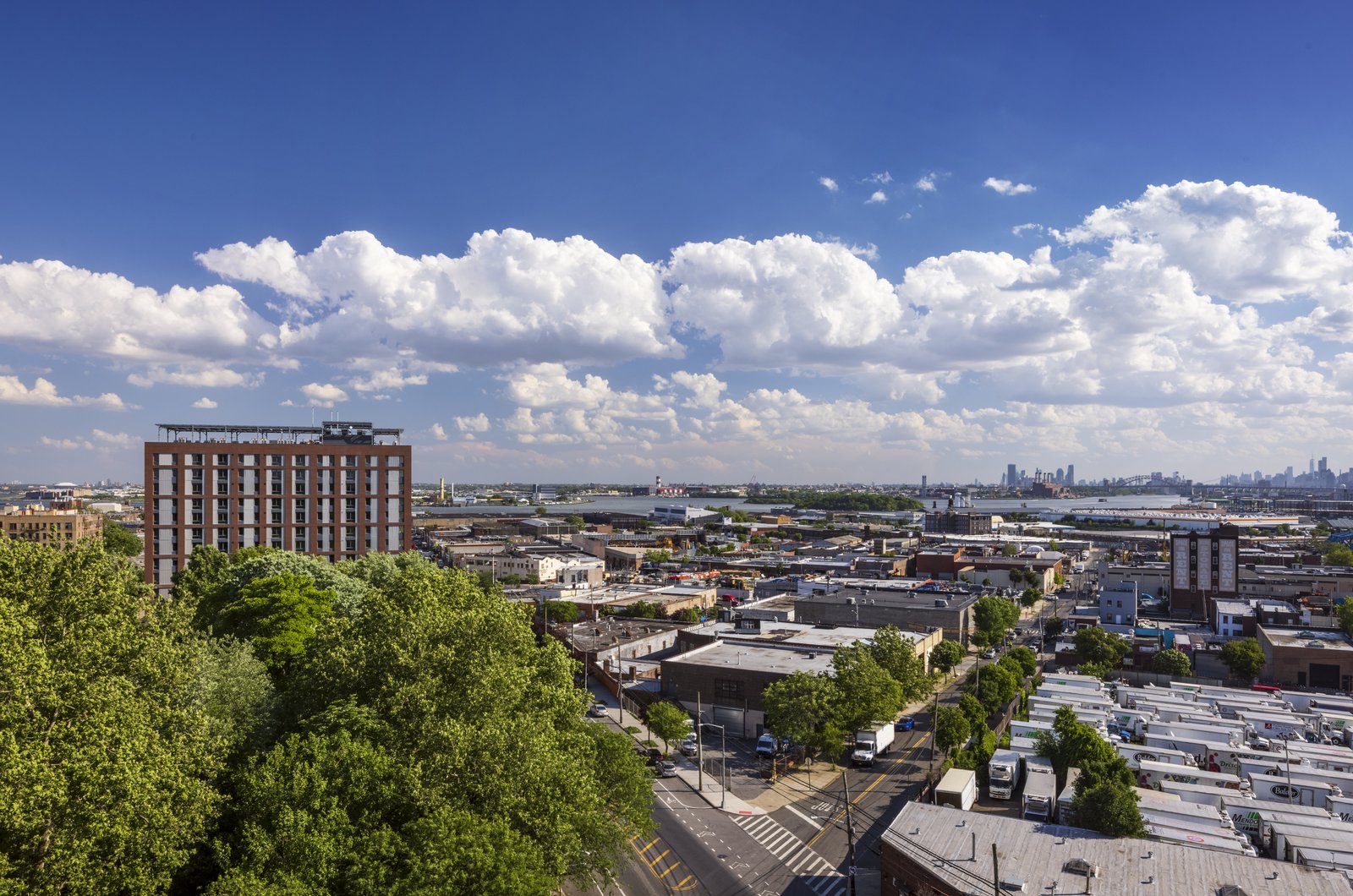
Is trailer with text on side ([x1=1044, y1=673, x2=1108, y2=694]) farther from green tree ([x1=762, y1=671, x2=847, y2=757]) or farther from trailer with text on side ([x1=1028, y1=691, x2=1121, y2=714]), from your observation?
green tree ([x1=762, y1=671, x2=847, y2=757])

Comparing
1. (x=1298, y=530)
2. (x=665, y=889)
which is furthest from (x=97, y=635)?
(x=1298, y=530)

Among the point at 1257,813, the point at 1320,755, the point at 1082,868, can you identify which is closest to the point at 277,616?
the point at 1082,868

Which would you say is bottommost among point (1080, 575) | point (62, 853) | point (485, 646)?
point (1080, 575)

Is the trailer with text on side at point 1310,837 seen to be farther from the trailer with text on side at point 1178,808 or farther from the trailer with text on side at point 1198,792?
the trailer with text on side at point 1198,792

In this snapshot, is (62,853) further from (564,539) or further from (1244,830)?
(564,539)

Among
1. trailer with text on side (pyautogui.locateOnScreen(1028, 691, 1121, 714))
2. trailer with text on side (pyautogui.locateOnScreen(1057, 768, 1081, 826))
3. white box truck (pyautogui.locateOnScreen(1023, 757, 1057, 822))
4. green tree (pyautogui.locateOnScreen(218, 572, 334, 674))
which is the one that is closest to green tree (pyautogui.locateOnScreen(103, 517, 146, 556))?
green tree (pyautogui.locateOnScreen(218, 572, 334, 674))

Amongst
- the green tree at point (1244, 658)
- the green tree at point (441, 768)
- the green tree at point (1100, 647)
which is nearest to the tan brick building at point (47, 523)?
the green tree at point (441, 768)

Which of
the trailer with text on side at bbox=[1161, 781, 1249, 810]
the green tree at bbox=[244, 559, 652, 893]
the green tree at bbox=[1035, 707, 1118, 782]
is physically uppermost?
the green tree at bbox=[244, 559, 652, 893]
